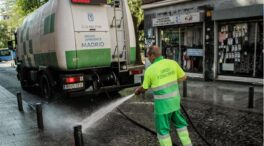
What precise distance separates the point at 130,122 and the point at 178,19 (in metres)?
8.26

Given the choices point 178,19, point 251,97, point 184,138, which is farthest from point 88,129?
point 178,19

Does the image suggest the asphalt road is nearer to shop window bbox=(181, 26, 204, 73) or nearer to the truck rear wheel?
the truck rear wheel

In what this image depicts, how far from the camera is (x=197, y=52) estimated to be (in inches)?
526

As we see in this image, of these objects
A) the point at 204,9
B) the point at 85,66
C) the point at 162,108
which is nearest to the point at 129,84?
the point at 85,66

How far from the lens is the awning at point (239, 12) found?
1017 centimetres

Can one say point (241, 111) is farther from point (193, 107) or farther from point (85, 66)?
point (85, 66)

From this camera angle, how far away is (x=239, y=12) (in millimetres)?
10805

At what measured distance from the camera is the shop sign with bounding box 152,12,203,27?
41.5ft

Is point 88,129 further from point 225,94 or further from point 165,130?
point 225,94

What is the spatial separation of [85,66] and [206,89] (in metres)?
5.00

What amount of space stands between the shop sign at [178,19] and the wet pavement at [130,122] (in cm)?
379

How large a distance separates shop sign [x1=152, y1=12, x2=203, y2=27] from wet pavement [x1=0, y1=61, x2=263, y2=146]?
12.4ft

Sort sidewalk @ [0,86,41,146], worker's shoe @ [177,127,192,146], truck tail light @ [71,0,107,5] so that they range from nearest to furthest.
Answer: worker's shoe @ [177,127,192,146] → sidewalk @ [0,86,41,146] → truck tail light @ [71,0,107,5]

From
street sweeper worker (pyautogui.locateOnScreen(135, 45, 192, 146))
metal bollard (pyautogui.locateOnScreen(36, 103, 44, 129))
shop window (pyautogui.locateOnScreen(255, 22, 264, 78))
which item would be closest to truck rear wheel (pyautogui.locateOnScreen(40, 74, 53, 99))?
metal bollard (pyautogui.locateOnScreen(36, 103, 44, 129))
